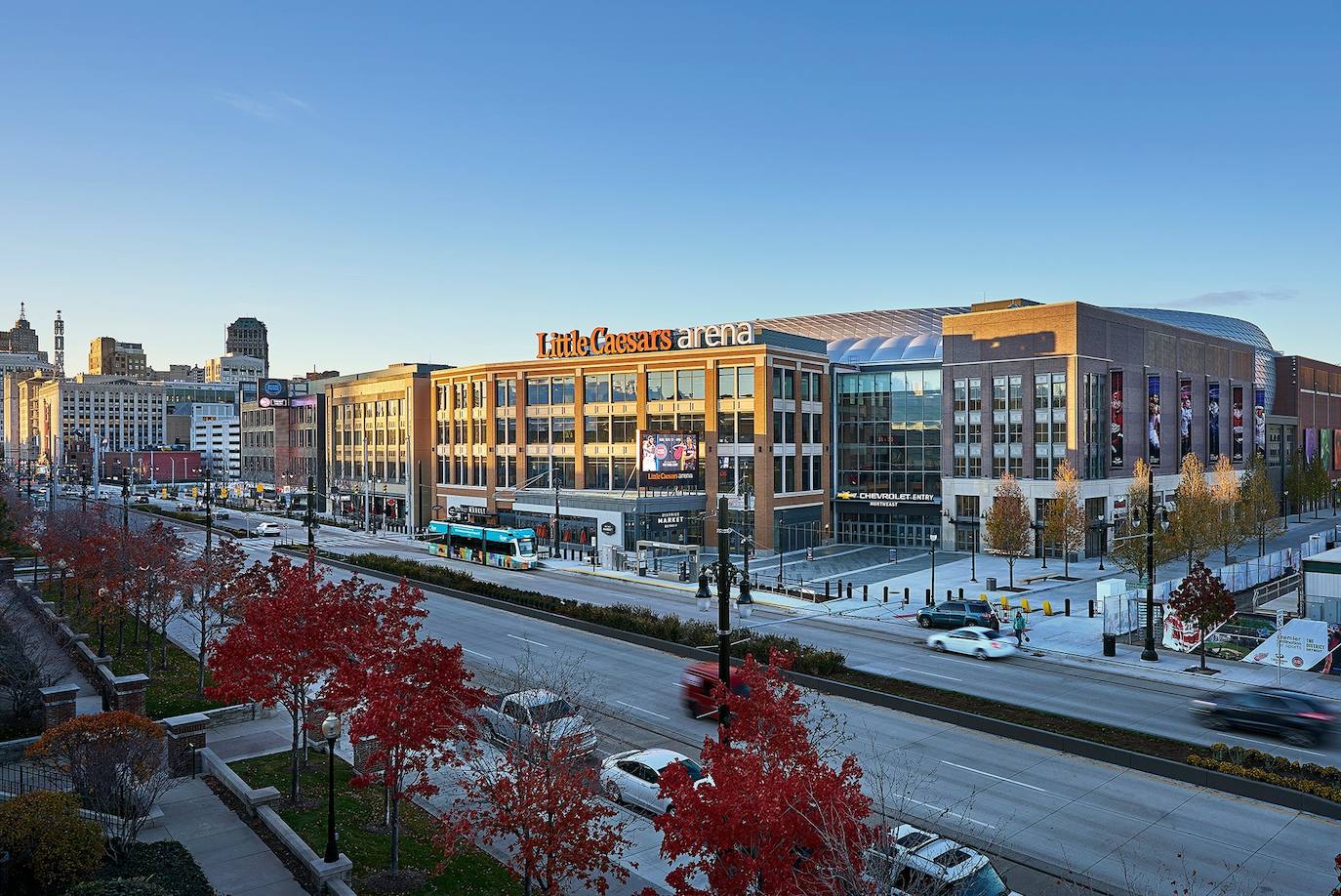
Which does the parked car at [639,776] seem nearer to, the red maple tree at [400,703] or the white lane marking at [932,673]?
the red maple tree at [400,703]

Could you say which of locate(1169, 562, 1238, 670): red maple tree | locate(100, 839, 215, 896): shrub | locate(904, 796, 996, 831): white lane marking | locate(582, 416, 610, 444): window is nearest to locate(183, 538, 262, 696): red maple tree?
locate(100, 839, 215, 896): shrub

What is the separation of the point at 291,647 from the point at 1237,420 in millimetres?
108633

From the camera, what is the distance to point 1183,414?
88.8 meters

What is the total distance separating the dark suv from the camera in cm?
4506

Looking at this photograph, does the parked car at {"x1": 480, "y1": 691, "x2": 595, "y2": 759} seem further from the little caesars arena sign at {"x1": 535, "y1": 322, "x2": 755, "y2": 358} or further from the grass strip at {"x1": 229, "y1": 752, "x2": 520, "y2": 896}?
the little caesars arena sign at {"x1": 535, "y1": 322, "x2": 755, "y2": 358}

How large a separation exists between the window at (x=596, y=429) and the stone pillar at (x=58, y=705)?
64.4 meters

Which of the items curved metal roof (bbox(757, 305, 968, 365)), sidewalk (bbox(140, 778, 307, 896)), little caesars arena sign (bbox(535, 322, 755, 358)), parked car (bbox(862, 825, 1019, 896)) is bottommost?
sidewalk (bbox(140, 778, 307, 896))

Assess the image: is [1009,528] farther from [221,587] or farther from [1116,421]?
[221,587]

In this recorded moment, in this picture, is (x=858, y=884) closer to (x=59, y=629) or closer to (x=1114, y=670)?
(x=1114, y=670)

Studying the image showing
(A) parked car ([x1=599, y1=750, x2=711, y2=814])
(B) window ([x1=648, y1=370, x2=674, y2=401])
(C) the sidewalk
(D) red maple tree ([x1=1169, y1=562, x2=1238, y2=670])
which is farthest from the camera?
Answer: (B) window ([x1=648, y1=370, x2=674, y2=401])

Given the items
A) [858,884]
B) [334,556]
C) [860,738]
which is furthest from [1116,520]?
[858,884]

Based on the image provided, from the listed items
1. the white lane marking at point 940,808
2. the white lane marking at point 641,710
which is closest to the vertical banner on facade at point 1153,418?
the white lane marking at point 641,710

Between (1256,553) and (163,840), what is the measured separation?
87.8 m

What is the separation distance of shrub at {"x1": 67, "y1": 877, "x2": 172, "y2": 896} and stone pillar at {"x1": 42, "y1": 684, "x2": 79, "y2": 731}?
513 inches
